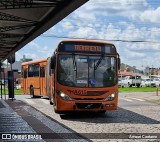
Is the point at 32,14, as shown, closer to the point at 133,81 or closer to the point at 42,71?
the point at 42,71

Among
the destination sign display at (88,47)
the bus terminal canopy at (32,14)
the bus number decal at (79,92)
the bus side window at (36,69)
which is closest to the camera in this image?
the bus terminal canopy at (32,14)

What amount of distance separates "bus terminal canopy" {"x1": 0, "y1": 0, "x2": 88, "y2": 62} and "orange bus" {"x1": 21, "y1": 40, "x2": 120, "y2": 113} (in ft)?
4.99

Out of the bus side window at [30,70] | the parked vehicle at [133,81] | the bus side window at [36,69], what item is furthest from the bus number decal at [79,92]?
the parked vehicle at [133,81]

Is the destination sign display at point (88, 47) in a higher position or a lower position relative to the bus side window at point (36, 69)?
higher

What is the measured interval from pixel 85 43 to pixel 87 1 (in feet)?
19.9

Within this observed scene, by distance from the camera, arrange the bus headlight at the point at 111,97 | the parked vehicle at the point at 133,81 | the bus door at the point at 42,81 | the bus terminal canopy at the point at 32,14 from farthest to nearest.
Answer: the parked vehicle at the point at 133,81 < the bus door at the point at 42,81 < the bus headlight at the point at 111,97 < the bus terminal canopy at the point at 32,14

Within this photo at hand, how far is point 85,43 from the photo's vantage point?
16.5 meters

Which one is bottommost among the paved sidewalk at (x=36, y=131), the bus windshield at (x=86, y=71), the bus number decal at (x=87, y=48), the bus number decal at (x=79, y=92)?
the paved sidewalk at (x=36, y=131)

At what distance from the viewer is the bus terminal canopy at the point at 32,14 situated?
38.3ft

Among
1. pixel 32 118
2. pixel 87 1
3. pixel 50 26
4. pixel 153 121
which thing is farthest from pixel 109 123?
pixel 87 1

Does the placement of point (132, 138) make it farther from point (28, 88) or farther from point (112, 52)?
point (28, 88)

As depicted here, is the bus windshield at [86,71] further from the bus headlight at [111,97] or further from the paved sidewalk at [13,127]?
the paved sidewalk at [13,127]

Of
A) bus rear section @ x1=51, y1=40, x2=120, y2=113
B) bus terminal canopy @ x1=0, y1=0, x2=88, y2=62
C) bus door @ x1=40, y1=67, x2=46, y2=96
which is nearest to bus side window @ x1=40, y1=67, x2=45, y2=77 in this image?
bus door @ x1=40, y1=67, x2=46, y2=96

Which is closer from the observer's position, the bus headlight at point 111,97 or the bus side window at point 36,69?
the bus headlight at point 111,97
